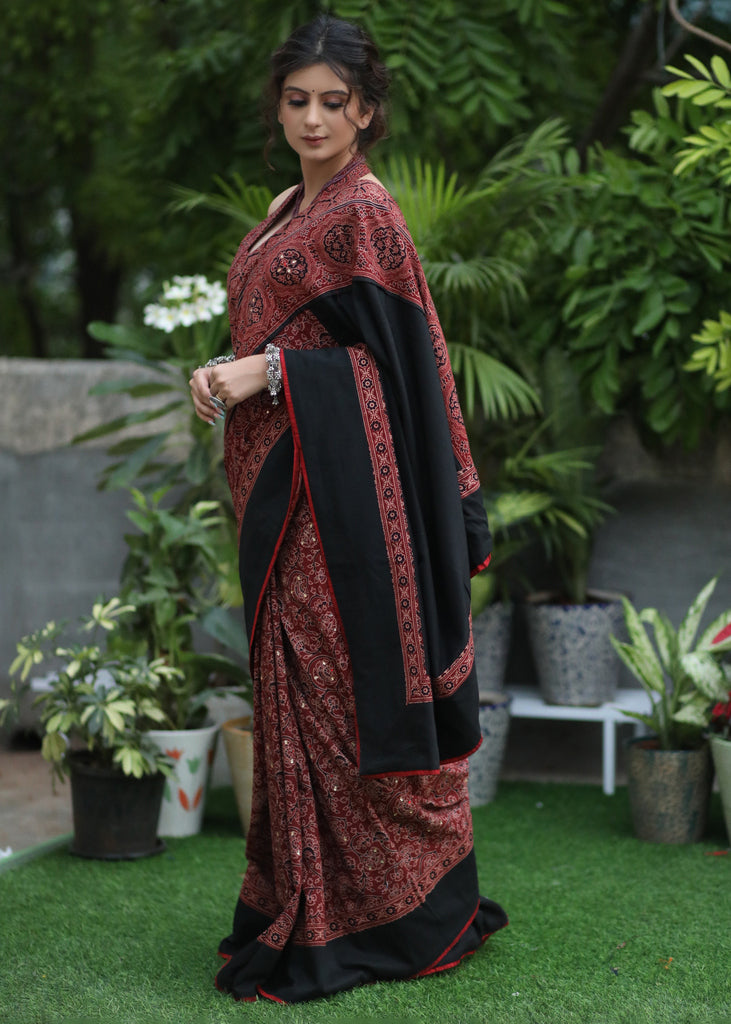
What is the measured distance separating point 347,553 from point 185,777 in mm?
1546

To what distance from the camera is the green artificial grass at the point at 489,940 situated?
7.28 ft

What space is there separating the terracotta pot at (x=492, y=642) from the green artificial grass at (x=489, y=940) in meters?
0.47

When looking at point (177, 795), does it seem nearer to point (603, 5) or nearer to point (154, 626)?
point (154, 626)

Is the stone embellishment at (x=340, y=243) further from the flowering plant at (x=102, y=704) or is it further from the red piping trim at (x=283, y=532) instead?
the flowering plant at (x=102, y=704)

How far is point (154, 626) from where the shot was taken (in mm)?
3520

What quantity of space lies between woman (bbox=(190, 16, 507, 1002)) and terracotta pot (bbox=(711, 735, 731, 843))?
1.21 metres

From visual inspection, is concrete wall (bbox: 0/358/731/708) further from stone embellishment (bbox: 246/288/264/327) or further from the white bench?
stone embellishment (bbox: 246/288/264/327)

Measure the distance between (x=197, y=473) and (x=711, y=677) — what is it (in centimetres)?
174

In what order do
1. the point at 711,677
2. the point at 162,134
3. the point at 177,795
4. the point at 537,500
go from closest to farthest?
the point at 711,677, the point at 177,795, the point at 537,500, the point at 162,134

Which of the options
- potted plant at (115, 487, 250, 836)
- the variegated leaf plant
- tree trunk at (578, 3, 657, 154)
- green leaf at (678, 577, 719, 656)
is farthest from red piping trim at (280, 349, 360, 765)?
tree trunk at (578, 3, 657, 154)

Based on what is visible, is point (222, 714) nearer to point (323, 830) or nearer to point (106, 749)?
point (106, 749)

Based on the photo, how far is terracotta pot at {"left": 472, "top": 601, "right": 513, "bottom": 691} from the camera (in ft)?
12.8

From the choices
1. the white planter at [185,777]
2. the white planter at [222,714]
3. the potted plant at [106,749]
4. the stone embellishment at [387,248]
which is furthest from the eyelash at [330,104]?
the white planter at [222,714]

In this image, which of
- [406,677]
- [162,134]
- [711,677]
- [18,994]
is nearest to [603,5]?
[162,134]
